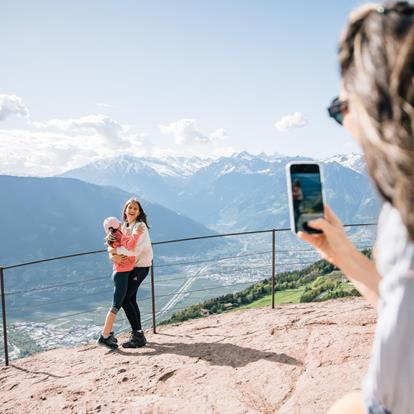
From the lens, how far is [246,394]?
12.1 feet

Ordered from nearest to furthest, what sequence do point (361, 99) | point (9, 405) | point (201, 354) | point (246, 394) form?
point (361, 99) < point (246, 394) < point (9, 405) < point (201, 354)

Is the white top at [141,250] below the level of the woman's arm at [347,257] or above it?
below

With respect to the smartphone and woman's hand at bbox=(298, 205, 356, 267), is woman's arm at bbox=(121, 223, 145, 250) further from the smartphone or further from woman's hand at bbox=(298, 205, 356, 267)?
woman's hand at bbox=(298, 205, 356, 267)

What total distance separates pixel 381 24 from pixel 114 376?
4.56m

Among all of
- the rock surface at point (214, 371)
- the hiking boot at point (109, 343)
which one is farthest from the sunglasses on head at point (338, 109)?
the hiking boot at point (109, 343)

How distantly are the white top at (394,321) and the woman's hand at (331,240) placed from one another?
0.93ft

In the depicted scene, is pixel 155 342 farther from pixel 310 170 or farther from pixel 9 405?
pixel 310 170

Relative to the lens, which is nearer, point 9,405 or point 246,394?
point 246,394

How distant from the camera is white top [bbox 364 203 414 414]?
0.77m

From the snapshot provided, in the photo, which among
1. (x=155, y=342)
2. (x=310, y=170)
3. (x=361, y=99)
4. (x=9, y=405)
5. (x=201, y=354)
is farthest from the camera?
(x=155, y=342)

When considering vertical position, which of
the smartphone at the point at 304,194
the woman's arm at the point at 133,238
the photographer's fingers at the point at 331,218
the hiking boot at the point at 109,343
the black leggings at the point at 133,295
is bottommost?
the hiking boot at the point at 109,343

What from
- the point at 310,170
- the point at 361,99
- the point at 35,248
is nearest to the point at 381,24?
the point at 361,99

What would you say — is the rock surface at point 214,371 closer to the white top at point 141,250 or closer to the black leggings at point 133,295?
the black leggings at point 133,295

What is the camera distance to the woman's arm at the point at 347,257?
110cm
